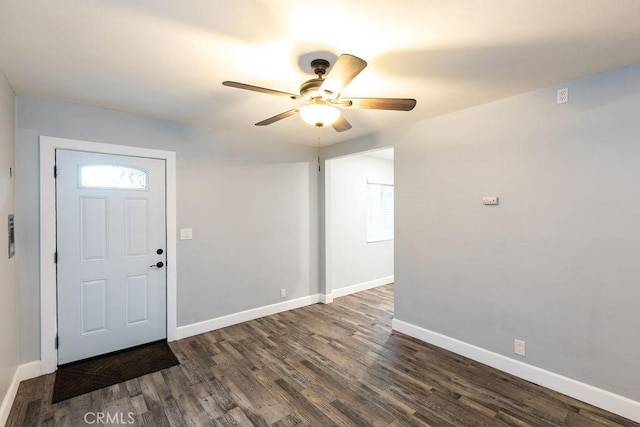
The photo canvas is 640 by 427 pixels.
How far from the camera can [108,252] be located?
3.05 meters

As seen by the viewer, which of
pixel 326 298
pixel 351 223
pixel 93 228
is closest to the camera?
pixel 93 228

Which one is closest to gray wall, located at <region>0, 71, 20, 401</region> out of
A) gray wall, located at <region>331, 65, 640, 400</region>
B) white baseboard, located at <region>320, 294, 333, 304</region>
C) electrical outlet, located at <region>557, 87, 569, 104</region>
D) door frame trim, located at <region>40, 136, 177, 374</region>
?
door frame trim, located at <region>40, 136, 177, 374</region>

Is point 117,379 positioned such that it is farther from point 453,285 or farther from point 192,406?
point 453,285

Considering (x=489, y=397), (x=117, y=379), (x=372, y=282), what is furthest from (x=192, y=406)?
(x=372, y=282)

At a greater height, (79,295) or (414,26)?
(414,26)

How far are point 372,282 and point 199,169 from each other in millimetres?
3726

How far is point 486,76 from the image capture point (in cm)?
228

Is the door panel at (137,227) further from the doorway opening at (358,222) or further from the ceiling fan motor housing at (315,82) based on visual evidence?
the doorway opening at (358,222)

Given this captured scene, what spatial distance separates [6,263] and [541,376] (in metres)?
4.43

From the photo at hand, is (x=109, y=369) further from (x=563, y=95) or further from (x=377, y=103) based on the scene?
(x=563, y=95)

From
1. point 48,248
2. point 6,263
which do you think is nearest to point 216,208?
point 48,248

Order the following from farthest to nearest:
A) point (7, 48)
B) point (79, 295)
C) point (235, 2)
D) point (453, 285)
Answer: point (453, 285), point (79, 295), point (7, 48), point (235, 2)

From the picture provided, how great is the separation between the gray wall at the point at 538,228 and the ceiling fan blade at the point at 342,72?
182 centimetres

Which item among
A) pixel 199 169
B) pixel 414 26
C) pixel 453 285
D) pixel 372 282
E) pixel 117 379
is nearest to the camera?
pixel 414 26
